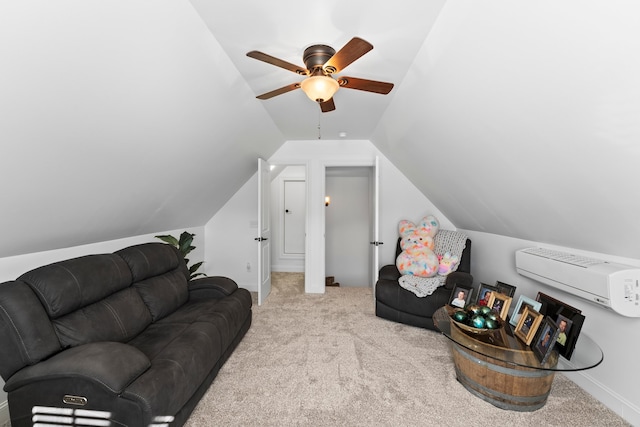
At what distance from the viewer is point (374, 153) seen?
4438mm

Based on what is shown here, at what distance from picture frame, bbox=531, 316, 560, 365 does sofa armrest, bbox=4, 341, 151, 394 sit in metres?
2.37

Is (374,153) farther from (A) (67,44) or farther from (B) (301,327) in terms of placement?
(A) (67,44)

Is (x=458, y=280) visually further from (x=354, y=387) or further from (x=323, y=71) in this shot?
(x=323, y=71)

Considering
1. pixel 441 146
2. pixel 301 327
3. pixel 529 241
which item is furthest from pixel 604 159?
pixel 301 327

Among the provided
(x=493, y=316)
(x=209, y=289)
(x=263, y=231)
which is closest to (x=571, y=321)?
(x=493, y=316)

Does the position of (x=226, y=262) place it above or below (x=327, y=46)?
below

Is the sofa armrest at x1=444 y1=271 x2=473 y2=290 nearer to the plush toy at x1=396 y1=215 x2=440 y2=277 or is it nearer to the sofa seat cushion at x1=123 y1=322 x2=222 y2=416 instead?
the plush toy at x1=396 y1=215 x2=440 y2=277

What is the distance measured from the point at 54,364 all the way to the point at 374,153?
410 centimetres

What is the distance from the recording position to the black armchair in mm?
3111

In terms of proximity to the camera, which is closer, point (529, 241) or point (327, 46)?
point (327, 46)

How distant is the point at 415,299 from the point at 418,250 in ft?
2.09

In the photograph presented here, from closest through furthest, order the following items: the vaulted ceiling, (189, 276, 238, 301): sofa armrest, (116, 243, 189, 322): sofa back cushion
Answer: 1. the vaulted ceiling
2. (116, 243, 189, 322): sofa back cushion
3. (189, 276, 238, 301): sofa armrest

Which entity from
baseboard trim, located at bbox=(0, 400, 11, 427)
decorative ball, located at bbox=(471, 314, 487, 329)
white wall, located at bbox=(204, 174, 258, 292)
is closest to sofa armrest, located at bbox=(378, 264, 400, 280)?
decorative ball, located at bbox=(471, 314, 487, 329)

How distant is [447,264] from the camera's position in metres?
3.45
